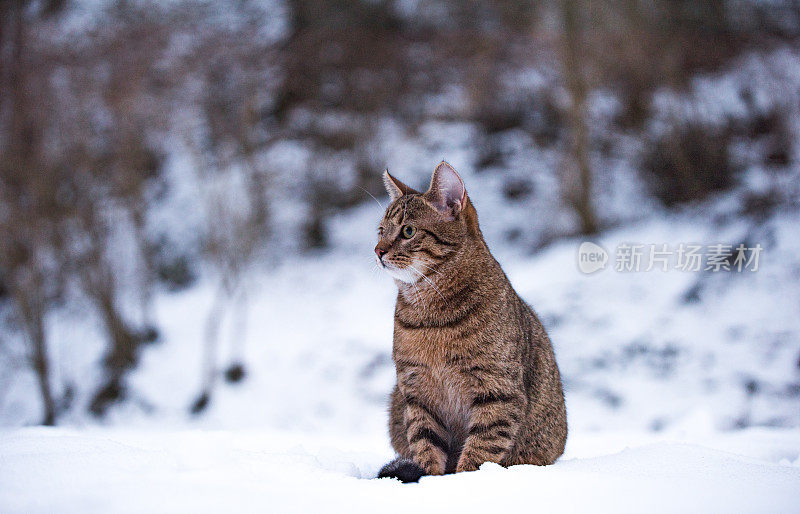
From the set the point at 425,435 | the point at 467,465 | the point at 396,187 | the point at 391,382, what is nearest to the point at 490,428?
the point at 467,465

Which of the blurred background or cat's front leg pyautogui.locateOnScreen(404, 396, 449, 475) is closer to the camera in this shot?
cat's front leg pyautogui.locateOnScreen(404, 396, 449, 475)

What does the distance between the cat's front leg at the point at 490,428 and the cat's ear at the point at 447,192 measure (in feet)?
2.96

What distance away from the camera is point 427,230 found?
3.24 metres

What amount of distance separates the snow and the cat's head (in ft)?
3.15

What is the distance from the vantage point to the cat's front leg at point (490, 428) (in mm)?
2928

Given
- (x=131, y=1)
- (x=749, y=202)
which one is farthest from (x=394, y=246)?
(x=131, y=1)

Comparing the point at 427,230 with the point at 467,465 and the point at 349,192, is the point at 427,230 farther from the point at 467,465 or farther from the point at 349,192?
the point at 349,192

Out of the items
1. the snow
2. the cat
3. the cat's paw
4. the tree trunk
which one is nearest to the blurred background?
the tree trunk

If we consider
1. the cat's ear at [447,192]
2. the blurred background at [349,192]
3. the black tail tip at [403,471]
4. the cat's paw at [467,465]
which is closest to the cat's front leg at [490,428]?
the cat's paw at [467,465]

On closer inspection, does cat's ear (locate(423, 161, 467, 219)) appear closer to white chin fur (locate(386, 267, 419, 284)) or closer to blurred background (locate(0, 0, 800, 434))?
white chin fur (locate(386, 267, 419, 284))

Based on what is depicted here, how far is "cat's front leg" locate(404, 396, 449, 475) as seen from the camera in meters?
3.08

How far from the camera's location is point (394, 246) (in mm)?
3195

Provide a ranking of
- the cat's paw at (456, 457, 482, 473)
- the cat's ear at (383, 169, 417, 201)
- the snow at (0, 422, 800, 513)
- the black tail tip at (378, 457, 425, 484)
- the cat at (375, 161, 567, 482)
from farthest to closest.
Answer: the cat's ear at (383, 169, 417, 201) → the cat at (375, 161, 567, 482) → the cat's paw at (456, 457, 482, 473) → the black tail tip at (378, 457, 425, 484) → the snow at (0, 422, 800, 513)

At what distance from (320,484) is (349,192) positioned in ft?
34.7
